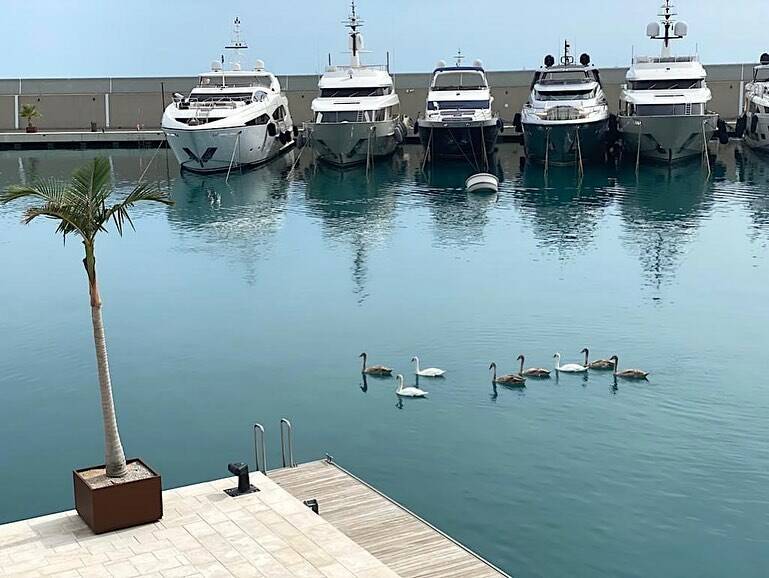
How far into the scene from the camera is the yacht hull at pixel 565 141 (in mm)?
54594

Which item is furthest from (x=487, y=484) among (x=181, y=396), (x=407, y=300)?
(x=407, y=300)

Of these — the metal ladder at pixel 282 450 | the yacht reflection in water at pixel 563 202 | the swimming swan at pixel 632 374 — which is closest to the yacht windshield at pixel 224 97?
the yacht reflection in water at pixel 563 202

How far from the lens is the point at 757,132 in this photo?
59.7m

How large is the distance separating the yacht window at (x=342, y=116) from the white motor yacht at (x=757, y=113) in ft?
65.0

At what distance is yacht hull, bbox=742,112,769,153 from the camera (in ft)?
192

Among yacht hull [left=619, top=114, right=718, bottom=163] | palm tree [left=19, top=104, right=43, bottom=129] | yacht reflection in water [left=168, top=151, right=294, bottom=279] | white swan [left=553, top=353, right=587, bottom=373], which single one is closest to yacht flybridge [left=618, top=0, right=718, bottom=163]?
yacht hull [left=619, top=114, right=718, bottom=163]

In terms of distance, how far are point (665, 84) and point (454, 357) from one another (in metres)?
35.6

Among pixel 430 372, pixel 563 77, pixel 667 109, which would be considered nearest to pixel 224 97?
pixel 563 77

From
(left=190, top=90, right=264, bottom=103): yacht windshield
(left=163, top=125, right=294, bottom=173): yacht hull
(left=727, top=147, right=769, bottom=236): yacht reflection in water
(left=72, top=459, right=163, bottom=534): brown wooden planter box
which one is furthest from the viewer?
(left=190, top=90, right=264, bottom=103): yacht windshield

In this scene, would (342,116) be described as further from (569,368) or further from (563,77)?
(569,368)

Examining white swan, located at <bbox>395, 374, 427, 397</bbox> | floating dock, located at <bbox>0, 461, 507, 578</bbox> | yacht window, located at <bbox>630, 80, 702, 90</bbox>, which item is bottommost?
white swan, located at <bbox>395, 374, 427, 397</bbox>

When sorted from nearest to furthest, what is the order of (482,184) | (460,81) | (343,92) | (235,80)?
(482,184)
(343,92)
(235,80)
(460,81)

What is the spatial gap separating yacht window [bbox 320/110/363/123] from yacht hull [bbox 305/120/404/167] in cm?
70

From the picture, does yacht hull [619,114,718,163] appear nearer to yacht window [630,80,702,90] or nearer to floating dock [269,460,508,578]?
yacht window [630,80,702,90]
